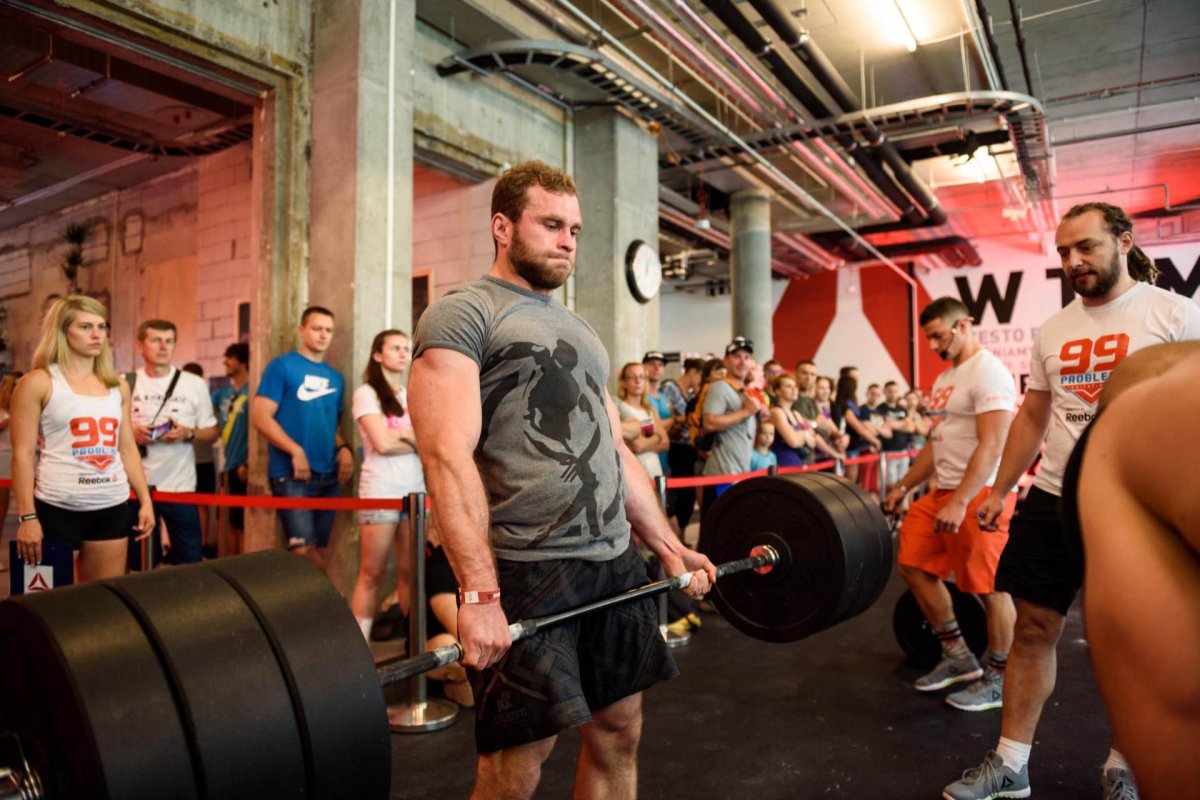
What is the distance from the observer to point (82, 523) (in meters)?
2.88

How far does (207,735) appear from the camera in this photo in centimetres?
98

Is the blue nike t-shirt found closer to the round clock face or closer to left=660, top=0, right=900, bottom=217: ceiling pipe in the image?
left=660, top=0, right=900, bottom=217: ceiling pipe

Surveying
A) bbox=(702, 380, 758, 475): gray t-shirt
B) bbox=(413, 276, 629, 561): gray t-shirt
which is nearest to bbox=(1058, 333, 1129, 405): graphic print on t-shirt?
bbox=(413, 276, 629, 561): gray t-shirt

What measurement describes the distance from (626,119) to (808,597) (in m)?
4.94

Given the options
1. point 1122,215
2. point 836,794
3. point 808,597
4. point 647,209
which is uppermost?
point 647,209

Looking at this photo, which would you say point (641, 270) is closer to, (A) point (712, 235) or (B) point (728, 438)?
(B) point (728, 438)

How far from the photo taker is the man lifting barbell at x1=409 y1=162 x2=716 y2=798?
1395mm

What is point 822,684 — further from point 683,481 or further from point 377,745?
point 377,745

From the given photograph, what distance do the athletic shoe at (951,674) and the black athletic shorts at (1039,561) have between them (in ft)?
3.56

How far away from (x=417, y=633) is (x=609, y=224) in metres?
4.10

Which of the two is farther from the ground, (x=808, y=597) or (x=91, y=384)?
(x=91, y=384)

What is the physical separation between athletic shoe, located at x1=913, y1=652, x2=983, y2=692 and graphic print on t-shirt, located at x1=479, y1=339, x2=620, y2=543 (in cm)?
211

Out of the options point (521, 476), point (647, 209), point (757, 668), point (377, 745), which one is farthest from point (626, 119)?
point (377, 745)

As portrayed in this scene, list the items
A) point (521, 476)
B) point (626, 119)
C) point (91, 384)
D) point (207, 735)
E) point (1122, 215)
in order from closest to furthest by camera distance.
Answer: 1. point (207, 735)
2. point (521, 476)
3. point (1122, 215)
4. point (91, 384)
5. point (626, 119)
